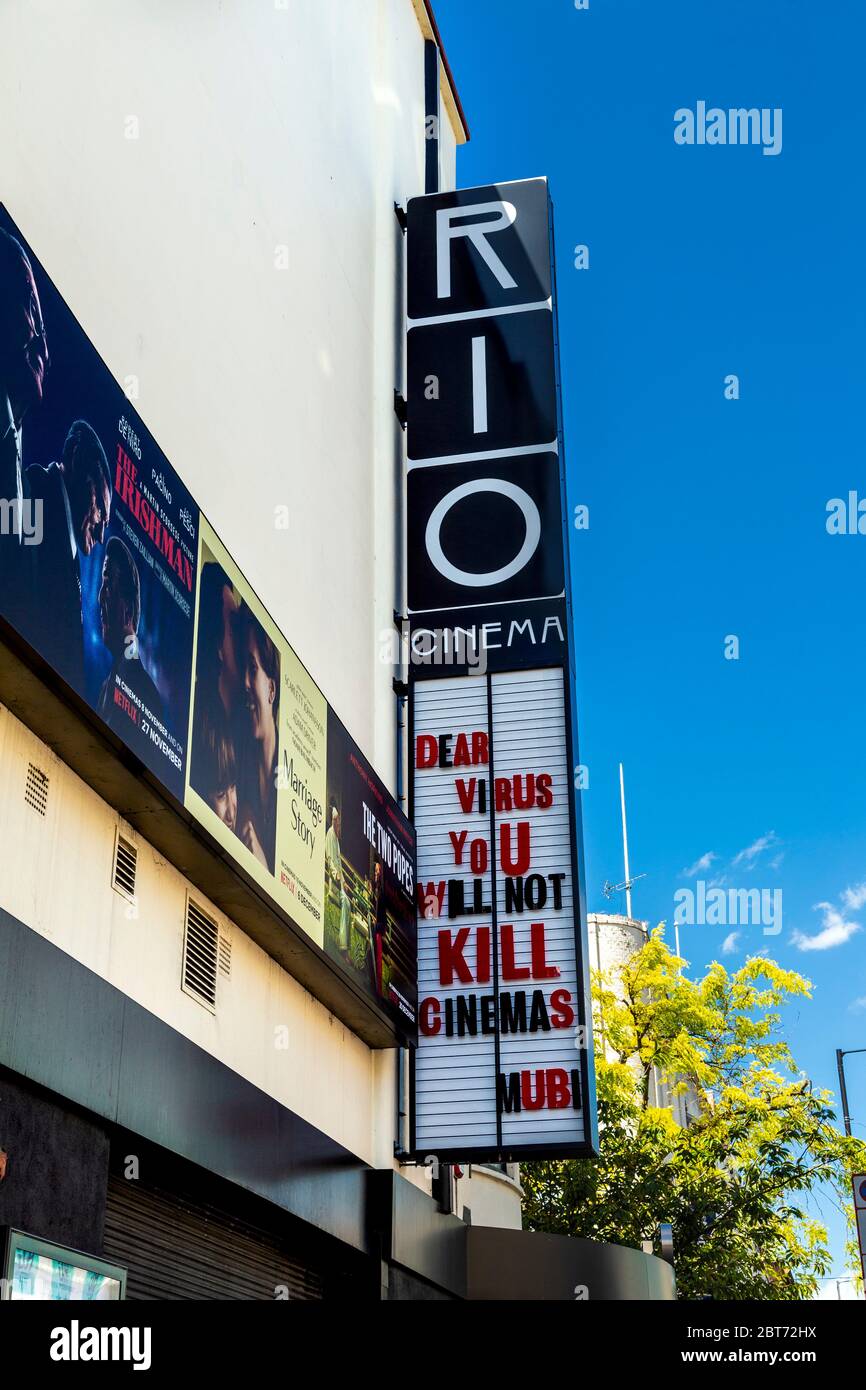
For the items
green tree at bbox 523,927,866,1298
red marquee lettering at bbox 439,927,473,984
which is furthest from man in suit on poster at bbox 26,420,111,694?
green tree at bbox 523,927,866,1298

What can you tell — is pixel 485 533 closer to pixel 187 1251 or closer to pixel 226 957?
pixel 226 957

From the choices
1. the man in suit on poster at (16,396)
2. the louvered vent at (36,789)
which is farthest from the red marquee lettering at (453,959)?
the man in suit on poster at (16,396)

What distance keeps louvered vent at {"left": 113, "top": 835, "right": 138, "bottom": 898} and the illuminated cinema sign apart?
5.96 metres

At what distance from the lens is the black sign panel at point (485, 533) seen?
15727 millimetres

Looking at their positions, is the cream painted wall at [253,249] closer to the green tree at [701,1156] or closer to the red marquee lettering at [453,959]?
the red marquee lettering at [453,959]

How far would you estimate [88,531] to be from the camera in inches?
311

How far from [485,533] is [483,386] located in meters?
1.85

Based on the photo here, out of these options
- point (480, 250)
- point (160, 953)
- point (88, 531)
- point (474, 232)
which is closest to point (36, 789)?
point (88, 531)

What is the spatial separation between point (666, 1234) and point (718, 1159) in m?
4.72

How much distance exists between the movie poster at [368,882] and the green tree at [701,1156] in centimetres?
996

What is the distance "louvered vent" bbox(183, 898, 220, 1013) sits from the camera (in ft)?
31.9
